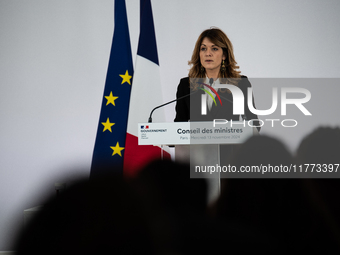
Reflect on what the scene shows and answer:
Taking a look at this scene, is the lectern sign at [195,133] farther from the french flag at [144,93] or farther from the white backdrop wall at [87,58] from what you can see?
the white backdrop wall at [87,58]

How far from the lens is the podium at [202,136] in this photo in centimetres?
154

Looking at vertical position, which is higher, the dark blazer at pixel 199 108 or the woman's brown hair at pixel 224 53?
the woman's brown hair at pixel 224 53

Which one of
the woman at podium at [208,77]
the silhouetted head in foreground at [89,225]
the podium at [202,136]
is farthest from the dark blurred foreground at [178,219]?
the woman at podium at [208,77]

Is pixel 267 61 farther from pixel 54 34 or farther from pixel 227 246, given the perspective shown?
pixel 227 246

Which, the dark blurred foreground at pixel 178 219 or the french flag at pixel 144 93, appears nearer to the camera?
the dark blurred foreground at pixel 178 219

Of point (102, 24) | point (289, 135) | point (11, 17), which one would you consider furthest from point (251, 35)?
point (11, 17)

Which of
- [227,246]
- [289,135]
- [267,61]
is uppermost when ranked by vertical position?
[267,61]

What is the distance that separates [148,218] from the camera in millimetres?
360

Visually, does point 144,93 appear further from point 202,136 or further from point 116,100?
point 202,136

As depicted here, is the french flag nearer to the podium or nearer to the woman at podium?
the woman at podium

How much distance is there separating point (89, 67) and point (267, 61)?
7.04 feet

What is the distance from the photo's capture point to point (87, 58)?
11.7 ft

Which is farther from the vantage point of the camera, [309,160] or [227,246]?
[309,160]

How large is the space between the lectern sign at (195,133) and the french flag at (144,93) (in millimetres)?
873
